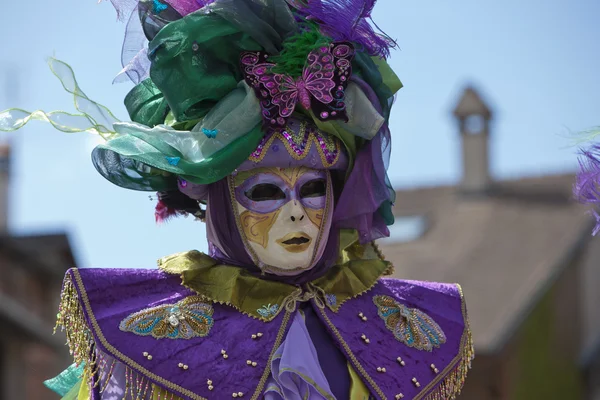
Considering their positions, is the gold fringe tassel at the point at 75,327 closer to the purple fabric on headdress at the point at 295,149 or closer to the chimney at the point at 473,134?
the purple fabric on headdress at the point at 295,149

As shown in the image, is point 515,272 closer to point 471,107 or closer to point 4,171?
point 471,107

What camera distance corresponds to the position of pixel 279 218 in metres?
4.50

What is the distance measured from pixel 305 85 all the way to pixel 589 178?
3.35 feet

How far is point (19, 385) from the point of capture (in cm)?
2073

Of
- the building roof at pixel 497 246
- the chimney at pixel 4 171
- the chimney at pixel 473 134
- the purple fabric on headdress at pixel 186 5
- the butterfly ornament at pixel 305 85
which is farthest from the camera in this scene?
the chimney at pixel 473 134

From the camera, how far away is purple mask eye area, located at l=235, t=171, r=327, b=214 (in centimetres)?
452

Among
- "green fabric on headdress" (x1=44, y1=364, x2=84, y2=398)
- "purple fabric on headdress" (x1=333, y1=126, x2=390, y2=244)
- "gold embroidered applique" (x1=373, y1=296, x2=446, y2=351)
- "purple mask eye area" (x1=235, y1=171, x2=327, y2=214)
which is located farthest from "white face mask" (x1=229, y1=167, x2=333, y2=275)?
"green fabric on headdress" (x1=44, y1=364, x2=84, y2=398)

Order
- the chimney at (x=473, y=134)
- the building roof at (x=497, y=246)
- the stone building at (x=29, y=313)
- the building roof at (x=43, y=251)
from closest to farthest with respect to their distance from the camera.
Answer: the stone building at (x=29, y=313), the building roof at (x=43, y=251), the building roof at (x=497, y=246), the chimney at (x=473, y=134)

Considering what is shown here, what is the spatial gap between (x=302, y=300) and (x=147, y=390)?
585mm

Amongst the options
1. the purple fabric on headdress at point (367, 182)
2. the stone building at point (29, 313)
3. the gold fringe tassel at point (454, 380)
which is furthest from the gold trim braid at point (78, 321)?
the stone building at point (29, 313)

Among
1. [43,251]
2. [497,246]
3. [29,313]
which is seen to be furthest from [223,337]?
[497,246]

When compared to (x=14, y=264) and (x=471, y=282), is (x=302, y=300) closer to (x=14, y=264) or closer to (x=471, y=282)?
(x=14, y=264)

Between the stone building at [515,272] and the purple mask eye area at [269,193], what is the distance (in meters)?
15.8

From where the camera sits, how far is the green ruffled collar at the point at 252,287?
454cm
